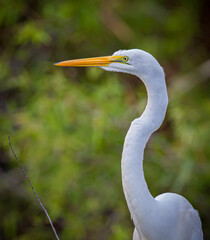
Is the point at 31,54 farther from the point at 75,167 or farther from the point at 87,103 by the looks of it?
the point at 75,167

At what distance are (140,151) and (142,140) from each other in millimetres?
39

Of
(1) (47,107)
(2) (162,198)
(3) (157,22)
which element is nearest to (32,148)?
(1) (47,107)

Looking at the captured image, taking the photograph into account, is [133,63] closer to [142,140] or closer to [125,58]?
[125,58]

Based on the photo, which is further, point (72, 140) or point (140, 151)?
point (72, 140)

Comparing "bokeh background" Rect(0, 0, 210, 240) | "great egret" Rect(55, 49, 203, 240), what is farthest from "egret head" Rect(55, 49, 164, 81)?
"bokeh background" Rect(0, 0, 210, 240)

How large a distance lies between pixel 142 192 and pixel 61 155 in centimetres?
169

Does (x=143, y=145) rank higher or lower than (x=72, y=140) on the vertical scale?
higher

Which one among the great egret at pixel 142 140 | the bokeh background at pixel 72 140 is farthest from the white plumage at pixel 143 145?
the bokeh background at pixel 72 140

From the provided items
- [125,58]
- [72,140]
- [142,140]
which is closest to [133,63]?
[125,58]

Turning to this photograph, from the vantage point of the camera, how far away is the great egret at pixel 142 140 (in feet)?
Result: 4.13

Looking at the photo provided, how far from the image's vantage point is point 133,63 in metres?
1.30

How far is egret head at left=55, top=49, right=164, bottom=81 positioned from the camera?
1.27 m

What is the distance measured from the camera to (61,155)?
2893mm

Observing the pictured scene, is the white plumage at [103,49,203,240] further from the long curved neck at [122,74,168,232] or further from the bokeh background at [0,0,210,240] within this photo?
the bokeh background at [0,0,210,240]
